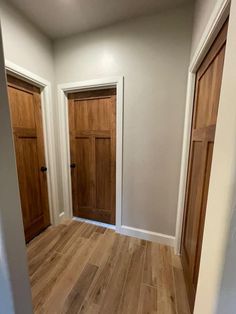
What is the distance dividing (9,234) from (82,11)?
6.88 ft

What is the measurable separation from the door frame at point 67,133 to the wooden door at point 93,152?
0.08m

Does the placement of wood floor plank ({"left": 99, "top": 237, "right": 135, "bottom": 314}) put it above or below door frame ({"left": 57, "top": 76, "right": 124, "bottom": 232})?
below

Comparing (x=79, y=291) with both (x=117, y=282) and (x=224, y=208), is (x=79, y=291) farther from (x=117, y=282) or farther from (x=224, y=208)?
(x=224, y=208)

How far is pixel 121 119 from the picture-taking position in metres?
1.86

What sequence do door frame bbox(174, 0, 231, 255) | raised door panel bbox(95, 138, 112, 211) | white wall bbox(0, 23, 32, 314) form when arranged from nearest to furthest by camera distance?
white wall bbox(0, 23, 32, 314), door frame bbox(174, 0, 231, 255), raised door panel bbox(95, 138, 112, 211)

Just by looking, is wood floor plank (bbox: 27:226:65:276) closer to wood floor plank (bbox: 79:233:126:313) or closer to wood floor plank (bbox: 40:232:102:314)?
wood floor plank (bbox: 40:232:102:314)

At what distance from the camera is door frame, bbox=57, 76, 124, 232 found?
1.85 m

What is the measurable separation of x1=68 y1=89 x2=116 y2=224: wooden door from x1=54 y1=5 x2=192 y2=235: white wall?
263 mm

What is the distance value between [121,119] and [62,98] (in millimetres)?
951

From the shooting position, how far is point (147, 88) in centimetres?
174

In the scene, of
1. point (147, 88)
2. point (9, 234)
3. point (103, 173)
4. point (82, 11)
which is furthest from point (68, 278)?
point (82, 11)

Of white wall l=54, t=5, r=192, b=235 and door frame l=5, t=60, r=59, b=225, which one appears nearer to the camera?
white wall l=54, t=5, r=192, b=235

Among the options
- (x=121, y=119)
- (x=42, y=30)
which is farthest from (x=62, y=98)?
(x=121, y=119)

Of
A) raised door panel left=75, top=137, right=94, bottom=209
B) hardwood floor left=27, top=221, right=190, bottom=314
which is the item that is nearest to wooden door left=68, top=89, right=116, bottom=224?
raised door panel left=75, top=137, right=94, bottom=209
